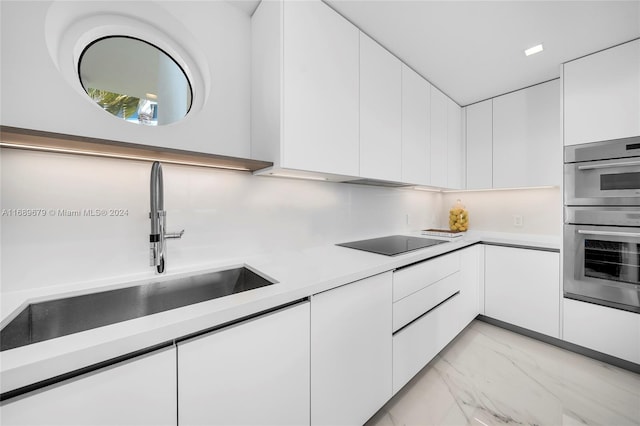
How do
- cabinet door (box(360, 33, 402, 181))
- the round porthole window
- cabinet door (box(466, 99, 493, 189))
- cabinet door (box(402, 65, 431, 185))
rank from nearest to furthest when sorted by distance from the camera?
the round porthole window < cabinet door (box(360, 33, 402, 181)) < cabinet door (box(402, 65, 431, 185)) < cabinet door (box(466, 99, 493, 189))

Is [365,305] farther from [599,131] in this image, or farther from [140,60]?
[599,131]

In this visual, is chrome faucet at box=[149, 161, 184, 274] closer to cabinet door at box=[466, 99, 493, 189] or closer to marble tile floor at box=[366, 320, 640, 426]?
marble tile floor at box=[366, 320, 640, 426]

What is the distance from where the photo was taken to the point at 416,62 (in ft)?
6.11

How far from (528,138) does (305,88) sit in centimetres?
224

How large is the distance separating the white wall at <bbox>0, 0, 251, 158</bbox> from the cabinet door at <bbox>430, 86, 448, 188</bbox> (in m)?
1.64

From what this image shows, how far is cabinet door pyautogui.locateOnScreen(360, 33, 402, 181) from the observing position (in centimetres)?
154

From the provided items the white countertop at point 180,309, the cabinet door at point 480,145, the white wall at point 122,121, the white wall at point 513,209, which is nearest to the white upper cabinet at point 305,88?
the white wall at point 122,121

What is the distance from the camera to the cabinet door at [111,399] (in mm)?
520

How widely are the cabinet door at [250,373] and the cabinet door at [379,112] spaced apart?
1034 mm

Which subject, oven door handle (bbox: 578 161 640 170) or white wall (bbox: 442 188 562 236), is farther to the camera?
white wall (bbox: 442 188 562 236)

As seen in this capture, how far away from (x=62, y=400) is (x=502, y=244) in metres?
2.86

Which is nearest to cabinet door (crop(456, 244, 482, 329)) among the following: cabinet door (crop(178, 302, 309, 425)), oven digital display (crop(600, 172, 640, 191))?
oven digital display (crop(600, 172, 640, 191))

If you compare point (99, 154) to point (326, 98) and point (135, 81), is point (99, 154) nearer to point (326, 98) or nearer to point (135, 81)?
point (135, 81)

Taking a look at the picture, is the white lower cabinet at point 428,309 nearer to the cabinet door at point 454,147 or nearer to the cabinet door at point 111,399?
the cabinet door at point 454,147
